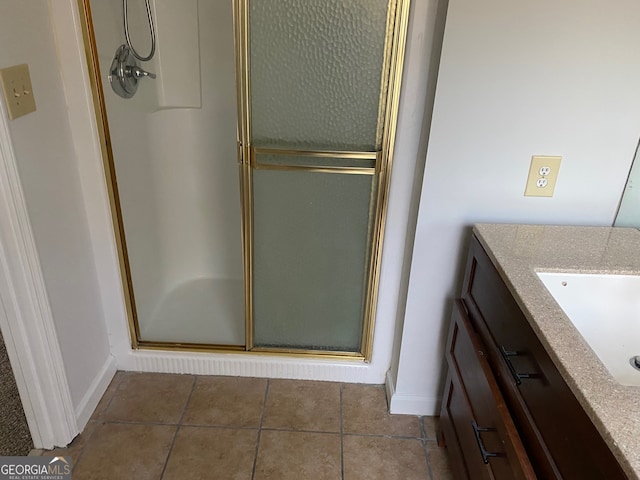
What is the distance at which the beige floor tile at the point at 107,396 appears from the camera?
1.89 m

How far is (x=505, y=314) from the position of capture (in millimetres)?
1192

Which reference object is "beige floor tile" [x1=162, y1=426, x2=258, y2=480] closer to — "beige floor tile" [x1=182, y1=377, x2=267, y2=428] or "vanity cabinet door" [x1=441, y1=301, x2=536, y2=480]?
"beige floor tile" [x1=182, y1=377, x2=267, y2=428]

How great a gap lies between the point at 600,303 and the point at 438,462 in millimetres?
856

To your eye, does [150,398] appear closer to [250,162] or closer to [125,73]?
[250,162]

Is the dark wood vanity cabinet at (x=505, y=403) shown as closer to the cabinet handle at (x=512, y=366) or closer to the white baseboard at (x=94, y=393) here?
the cabinet handle at (x=512, y=366)

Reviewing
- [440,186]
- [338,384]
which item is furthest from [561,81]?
[338,384]

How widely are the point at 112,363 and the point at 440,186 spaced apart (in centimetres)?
149

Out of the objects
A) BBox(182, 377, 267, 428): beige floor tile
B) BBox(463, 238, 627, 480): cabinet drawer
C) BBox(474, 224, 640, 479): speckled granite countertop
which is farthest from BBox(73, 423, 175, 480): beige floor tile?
BBox(474, 224, 640, 479): speckled granite countertop

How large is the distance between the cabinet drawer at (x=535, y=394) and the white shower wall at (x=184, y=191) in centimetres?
113

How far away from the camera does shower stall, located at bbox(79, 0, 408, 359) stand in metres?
1.57

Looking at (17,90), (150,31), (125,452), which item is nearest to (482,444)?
(125,452)

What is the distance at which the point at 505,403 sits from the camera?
1145 mm

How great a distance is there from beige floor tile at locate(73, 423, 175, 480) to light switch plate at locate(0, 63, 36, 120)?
1.13 meters

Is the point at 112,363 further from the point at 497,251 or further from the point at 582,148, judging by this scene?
the point at 582,148
